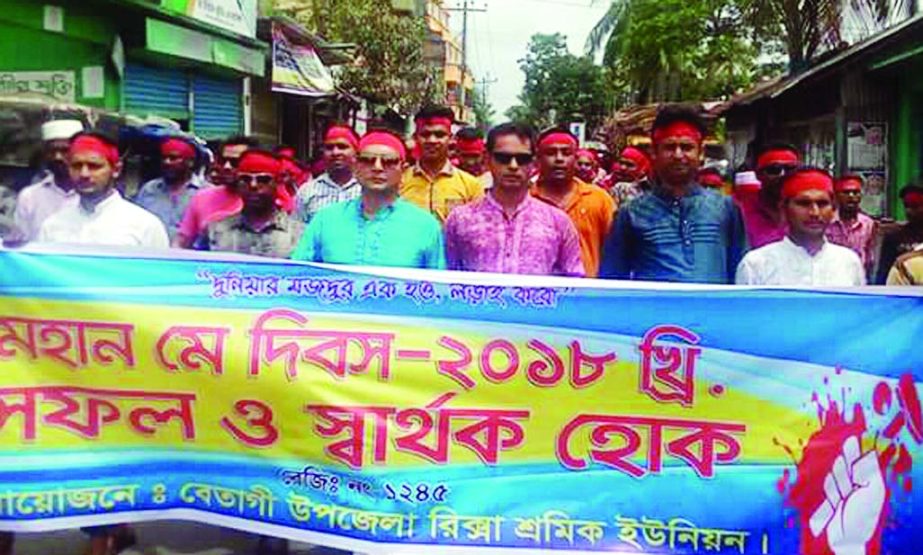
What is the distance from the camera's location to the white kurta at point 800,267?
14.5ft

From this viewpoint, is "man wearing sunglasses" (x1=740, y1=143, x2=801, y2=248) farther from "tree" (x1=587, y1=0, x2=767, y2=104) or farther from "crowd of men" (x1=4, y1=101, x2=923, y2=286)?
"tree" (x1=587, y1=0, x2=767, y2=104)

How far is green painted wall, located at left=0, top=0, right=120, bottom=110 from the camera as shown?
1105 cm

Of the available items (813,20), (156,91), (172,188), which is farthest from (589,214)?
(813,20)

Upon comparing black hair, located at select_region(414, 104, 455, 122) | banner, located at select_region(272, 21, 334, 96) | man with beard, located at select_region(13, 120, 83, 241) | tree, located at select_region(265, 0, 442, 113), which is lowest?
man with beard, located at select_region(13, 120, 83, 241)

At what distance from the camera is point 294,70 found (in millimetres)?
18219

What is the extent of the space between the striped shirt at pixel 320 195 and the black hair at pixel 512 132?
74.5 inches

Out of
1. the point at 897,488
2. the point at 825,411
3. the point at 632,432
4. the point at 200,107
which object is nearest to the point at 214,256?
the point at 632,432

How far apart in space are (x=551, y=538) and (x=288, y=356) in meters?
1.03

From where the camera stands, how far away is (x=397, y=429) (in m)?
3.87

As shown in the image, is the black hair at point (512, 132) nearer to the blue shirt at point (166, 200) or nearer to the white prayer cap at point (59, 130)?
the blue shirt at point (166, 200)

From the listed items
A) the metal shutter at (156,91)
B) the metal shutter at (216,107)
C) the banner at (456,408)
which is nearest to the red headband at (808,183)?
the banner at (456,408)

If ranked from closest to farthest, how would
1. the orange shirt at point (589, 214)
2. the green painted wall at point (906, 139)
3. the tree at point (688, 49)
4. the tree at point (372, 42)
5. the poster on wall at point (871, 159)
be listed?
the orange shirt at point (589, 214), the green painted wall at point (906, 139), the poster on wall at point (871, 159), the tree at point (372, 42), the tree at point (688, 49)

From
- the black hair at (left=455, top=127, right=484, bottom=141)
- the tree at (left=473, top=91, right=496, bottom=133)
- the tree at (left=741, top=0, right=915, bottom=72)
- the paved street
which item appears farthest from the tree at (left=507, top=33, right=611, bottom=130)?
the paved street

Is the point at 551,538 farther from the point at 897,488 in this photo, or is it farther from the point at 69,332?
the point at 69,332
